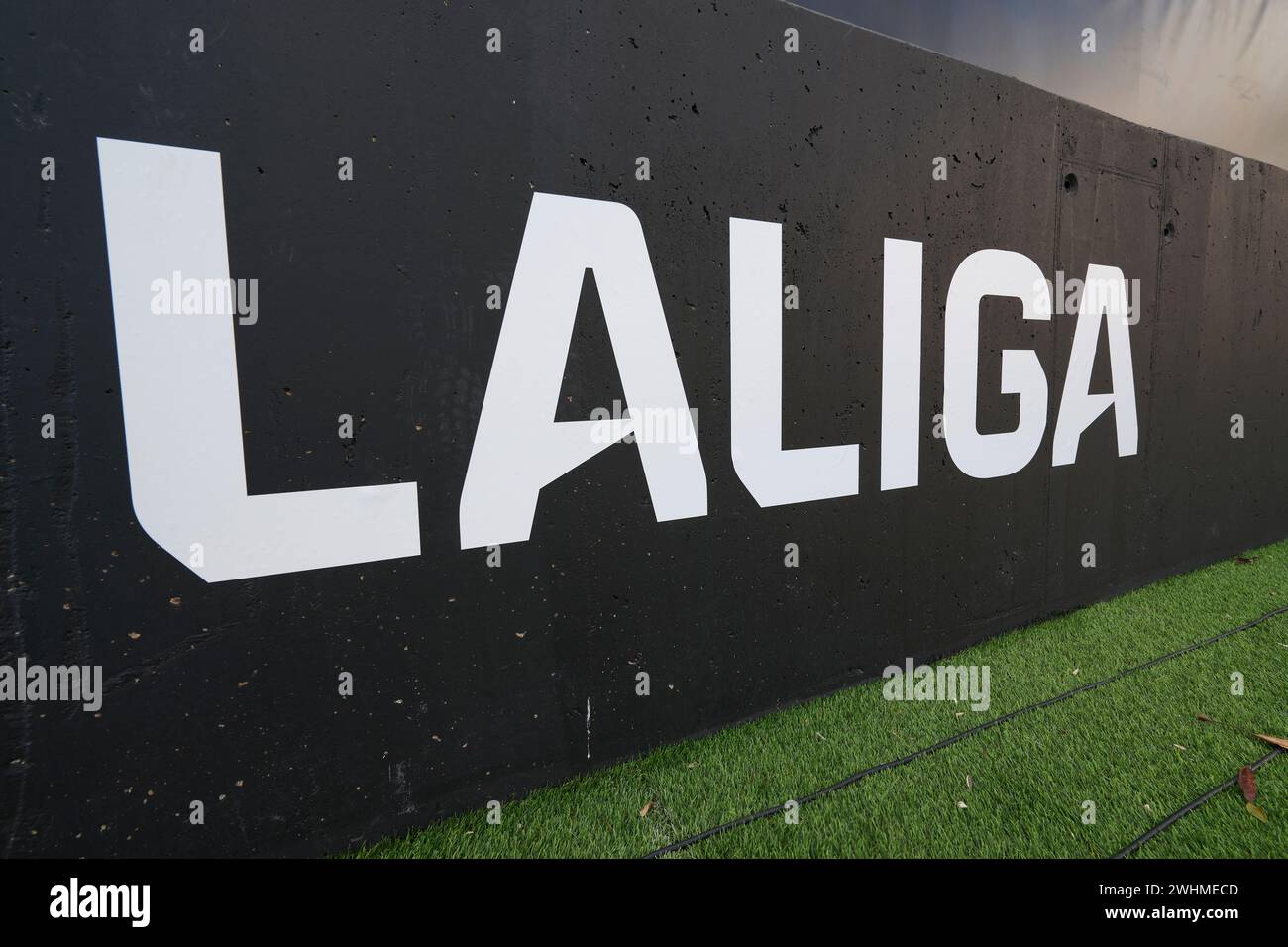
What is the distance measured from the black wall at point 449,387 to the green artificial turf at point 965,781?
0.11 metres

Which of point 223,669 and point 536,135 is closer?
point 223,669

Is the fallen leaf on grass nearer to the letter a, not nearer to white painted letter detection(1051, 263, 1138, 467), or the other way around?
white painted letter detection(1051, 263, 1138, 467)

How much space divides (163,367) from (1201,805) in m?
2.49

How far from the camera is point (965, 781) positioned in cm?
172

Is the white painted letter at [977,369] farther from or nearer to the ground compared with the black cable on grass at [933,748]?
farther from the ground

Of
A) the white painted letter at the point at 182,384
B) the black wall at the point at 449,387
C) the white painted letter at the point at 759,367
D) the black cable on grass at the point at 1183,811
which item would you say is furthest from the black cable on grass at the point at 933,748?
the white painted letter at the point at 182,384

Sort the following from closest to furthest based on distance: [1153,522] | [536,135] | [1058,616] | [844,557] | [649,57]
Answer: [536,135], [649,57], [844,557], [1058,616], [1153,522]

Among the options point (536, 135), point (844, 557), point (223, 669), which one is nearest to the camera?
point (223, 669)

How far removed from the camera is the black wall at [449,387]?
A: 1146 millimetres

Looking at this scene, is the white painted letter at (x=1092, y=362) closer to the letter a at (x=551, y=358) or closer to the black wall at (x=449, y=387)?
the black wall at (x=449, y=387)

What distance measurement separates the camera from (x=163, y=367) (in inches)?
47.6

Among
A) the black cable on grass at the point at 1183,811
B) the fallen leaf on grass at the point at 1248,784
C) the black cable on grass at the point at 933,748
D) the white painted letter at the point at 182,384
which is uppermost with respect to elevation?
the white painted letter at the point at 182,384
